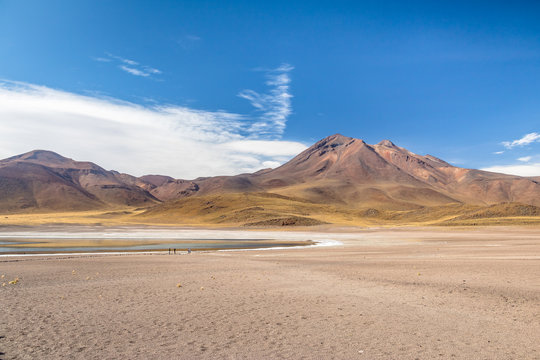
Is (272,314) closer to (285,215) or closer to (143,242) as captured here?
(143,242)

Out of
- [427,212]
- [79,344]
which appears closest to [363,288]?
[79,344]

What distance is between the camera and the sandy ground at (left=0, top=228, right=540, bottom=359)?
26.1 feet

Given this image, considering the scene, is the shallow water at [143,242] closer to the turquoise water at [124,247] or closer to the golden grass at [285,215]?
the turquoise water at [124,247]

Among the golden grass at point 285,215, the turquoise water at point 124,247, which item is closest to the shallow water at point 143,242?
the turquoise water at point 124,247

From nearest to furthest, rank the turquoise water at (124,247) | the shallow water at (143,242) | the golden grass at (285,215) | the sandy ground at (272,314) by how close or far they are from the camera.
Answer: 1. the sandy ground at (272,314)
2. the turquoise water at (124,247)
3. the shallow water at (143,242)
4. the golden grass at (285,215)

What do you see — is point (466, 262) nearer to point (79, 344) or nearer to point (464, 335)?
point (464, 335)

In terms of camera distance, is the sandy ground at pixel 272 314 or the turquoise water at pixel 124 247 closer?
the sandy ground at pixel 272 314

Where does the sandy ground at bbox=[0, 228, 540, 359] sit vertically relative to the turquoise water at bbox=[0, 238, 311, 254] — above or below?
above

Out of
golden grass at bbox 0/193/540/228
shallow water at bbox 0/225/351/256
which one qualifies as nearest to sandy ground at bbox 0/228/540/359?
shallow water at bbox 0/225/351/256

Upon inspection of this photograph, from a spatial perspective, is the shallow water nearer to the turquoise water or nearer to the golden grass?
the turquoise water

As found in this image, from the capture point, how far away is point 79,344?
8156 mm

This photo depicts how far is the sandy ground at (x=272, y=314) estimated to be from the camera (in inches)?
313

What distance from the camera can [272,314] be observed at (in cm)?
1085

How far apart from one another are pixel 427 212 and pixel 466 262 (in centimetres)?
10872
